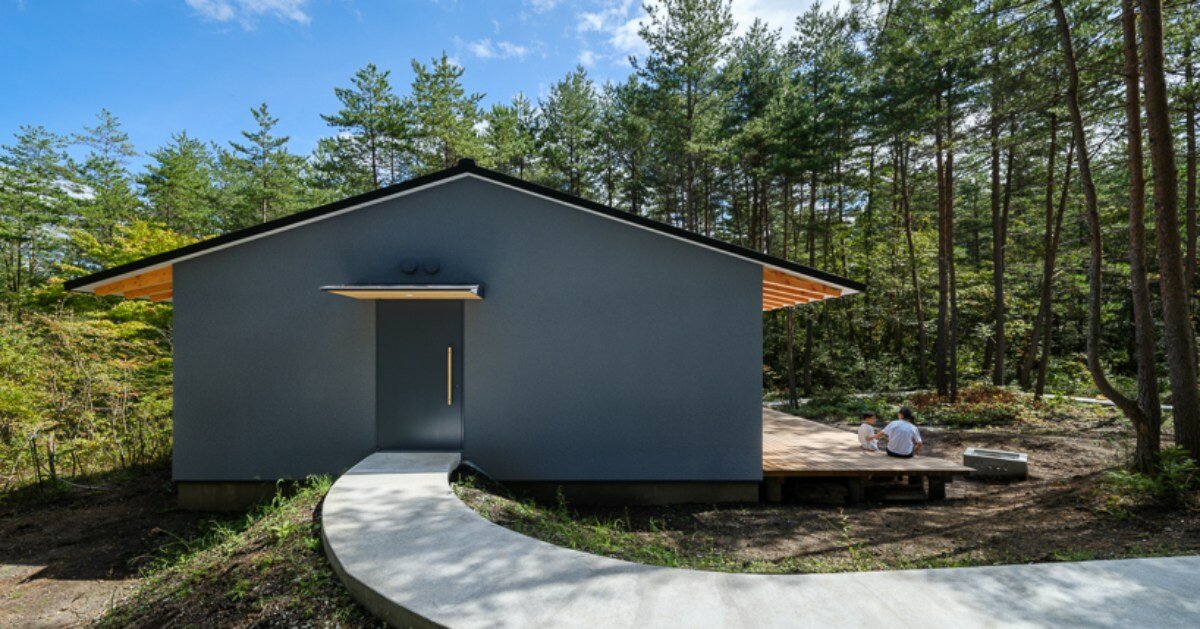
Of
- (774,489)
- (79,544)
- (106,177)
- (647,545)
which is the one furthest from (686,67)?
(106,177)

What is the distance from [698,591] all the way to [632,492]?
3395mm

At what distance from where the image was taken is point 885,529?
5.43 metres

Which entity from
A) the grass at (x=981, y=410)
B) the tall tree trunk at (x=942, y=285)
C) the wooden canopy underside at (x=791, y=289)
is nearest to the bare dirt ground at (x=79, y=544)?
the wooden canopy underside at (x=791, y=289)

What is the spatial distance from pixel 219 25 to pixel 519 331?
10.4 meters

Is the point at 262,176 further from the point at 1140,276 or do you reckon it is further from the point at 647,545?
the point at 1140,276

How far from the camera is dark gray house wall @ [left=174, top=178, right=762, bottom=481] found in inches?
242

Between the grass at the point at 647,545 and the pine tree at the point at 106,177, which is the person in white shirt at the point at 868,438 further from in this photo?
the pine tree at the point at 106,177

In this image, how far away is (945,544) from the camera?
482cm

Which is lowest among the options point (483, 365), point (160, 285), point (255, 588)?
point (255, 588)

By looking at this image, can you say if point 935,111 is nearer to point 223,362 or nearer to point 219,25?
point 223,362

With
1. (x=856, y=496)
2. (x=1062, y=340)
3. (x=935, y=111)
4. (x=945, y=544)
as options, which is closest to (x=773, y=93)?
(x=935, y=111)

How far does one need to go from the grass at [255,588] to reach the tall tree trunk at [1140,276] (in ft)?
26.6

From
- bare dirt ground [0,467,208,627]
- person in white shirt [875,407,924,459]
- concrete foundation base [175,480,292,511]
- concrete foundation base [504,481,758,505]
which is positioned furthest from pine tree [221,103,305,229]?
person in white shirt [875,407,924,459]

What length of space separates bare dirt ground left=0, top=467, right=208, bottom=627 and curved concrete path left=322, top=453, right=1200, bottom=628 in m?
2.89
